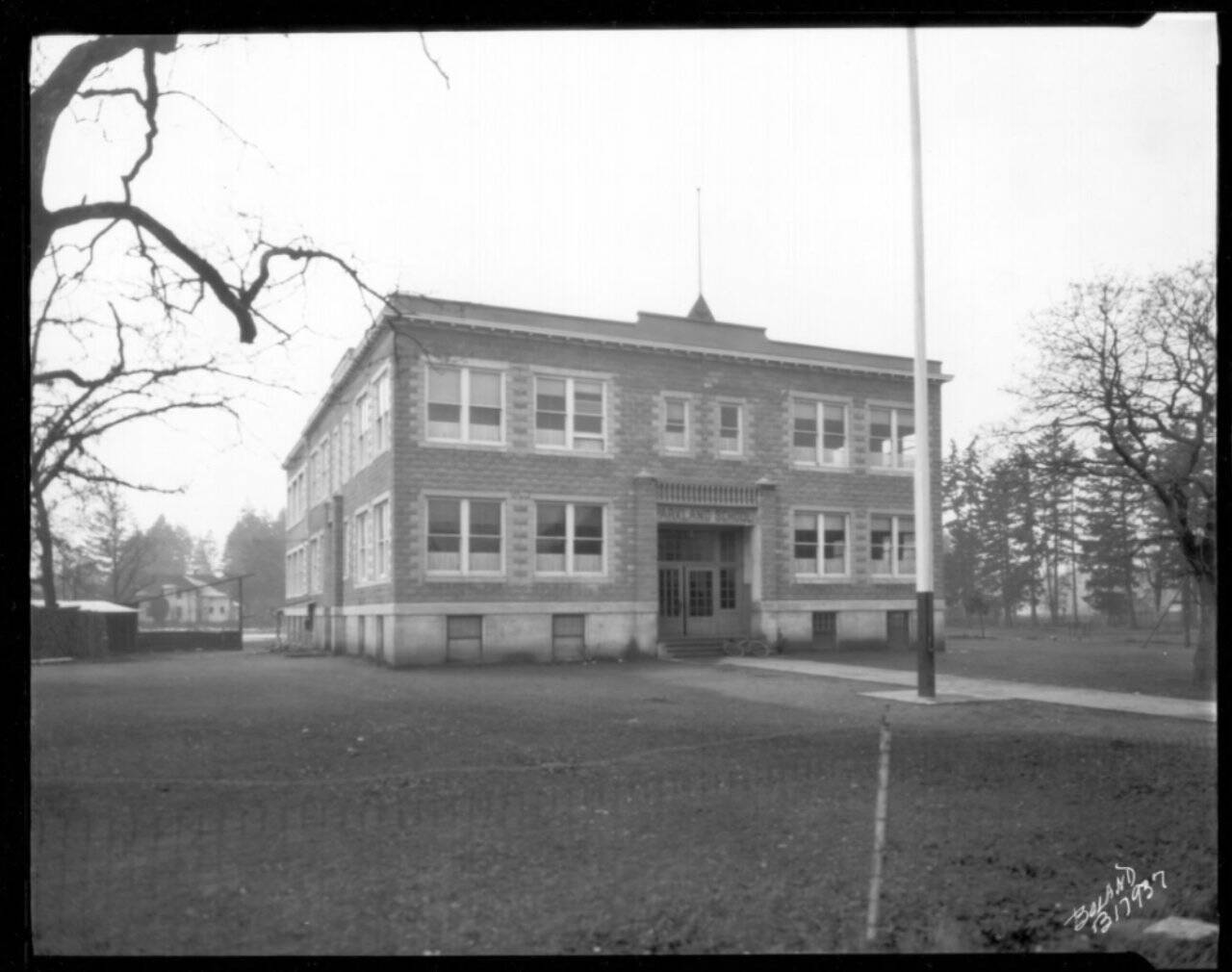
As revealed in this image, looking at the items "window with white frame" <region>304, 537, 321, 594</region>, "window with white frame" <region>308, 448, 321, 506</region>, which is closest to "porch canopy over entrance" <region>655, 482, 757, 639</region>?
"window with white frame" <region>308, 448, 321, 506</region>

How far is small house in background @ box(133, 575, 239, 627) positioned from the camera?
21.2 meters

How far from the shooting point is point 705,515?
17.0m

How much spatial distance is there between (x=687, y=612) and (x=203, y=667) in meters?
10.1

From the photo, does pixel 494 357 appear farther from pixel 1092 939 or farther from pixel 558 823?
pixel 1092 939

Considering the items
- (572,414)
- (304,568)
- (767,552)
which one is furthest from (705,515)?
(304,568)

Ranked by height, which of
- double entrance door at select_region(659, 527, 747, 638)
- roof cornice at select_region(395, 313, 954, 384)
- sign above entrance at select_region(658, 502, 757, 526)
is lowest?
double entrance door at select_region(659, 527, 747, 638)

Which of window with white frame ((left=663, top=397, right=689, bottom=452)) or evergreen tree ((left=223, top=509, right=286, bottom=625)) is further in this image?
evergreen tree ((left=223, top=509, right=286, bottom=625))

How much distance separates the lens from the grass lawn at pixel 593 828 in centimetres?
481

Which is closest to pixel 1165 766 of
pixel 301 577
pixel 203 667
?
pixel 203 667

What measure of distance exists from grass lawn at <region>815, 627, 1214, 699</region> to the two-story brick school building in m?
1.30

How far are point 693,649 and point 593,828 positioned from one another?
46.8 ft

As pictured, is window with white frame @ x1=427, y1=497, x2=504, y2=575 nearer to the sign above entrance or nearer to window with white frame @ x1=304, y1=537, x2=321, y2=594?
the sign above entrance
